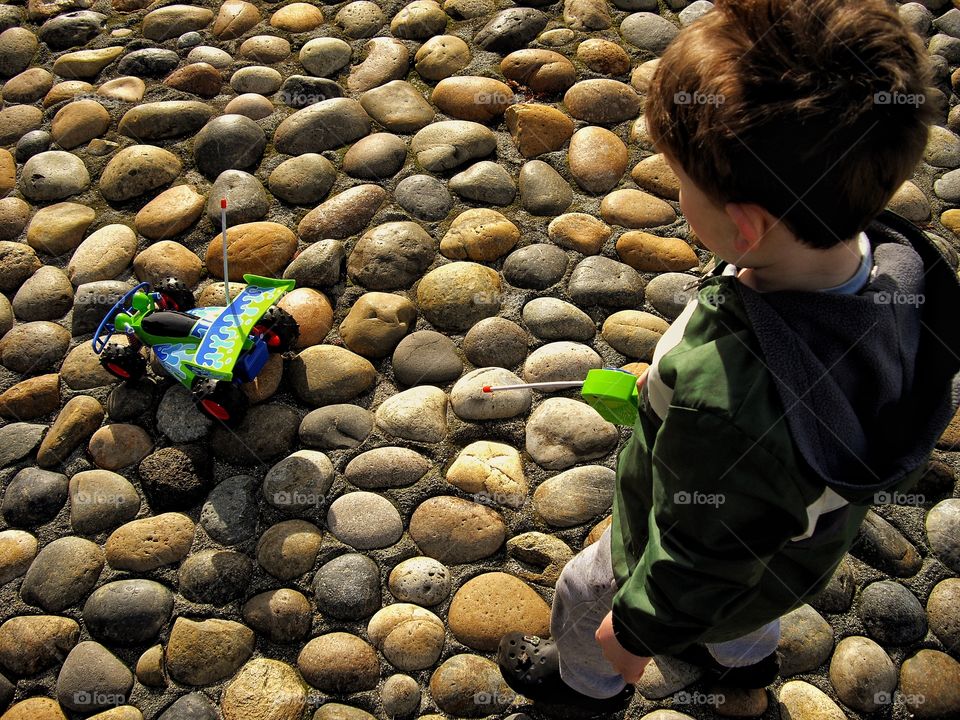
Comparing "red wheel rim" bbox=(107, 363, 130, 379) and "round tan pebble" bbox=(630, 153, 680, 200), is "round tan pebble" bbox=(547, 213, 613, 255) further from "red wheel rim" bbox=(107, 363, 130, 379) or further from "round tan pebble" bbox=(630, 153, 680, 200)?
"red wheel rim" bbox=(107, 363, 130, 379)

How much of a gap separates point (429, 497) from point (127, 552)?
3.18ft

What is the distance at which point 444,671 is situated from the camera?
235cm

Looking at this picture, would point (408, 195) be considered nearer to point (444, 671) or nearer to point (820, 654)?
point (444, 671)

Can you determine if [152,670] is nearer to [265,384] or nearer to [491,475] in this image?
[265,384]

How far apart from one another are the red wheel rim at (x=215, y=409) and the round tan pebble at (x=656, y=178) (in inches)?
77.5

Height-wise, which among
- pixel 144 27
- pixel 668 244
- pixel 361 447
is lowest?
pixel 361 447

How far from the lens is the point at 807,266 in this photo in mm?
1396

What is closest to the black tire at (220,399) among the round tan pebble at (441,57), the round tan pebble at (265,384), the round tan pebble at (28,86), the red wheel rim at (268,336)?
the round tan pebble at (265,384)

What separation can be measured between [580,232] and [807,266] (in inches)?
78.9

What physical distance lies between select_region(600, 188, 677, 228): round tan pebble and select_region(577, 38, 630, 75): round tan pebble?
0.84 metres

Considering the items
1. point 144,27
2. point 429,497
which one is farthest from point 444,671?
point 144,27

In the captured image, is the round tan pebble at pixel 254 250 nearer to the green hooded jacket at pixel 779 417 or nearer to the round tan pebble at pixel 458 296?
the round tan pebble at pixel 458 296

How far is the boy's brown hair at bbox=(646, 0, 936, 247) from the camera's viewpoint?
1.22m

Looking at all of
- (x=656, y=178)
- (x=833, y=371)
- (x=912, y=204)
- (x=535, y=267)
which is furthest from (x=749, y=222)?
(x=912, y=204)
